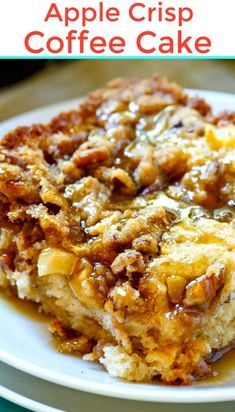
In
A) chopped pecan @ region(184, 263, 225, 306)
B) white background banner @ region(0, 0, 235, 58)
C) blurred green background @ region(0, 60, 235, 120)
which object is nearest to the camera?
chopped pecan @ region(184, 263, 225, 306)

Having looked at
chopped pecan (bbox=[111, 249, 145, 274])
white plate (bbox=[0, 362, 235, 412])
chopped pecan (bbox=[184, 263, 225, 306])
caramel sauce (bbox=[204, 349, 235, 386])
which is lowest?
caramel sauce (bbox=[204, 349, 235, 386])

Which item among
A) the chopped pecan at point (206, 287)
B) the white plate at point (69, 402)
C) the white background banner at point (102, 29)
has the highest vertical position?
the white background banner at point (102, 29)

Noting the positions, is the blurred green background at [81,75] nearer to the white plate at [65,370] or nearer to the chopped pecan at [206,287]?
the white plate at [65,370]

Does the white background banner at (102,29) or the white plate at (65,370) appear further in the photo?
the white background banner at (102,29)

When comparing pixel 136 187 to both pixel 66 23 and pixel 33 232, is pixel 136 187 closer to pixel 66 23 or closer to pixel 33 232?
pixel 33 232

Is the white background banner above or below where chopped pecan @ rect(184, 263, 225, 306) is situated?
above

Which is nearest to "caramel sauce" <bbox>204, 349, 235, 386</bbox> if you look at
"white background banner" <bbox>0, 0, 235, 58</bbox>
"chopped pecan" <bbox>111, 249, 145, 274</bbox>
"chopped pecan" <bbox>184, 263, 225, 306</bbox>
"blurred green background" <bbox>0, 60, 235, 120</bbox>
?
"chopped pecan" <bbox>184, 263, 225, 306</bbox>

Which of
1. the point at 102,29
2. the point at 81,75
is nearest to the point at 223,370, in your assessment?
the point at 102,29

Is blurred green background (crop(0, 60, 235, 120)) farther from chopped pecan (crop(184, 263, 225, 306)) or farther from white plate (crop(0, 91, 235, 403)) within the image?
chopped pecan (crop(184, 263, 225, 306))

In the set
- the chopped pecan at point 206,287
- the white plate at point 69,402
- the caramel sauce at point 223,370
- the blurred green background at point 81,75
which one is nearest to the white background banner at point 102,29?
the blurred green background at point 81,75
